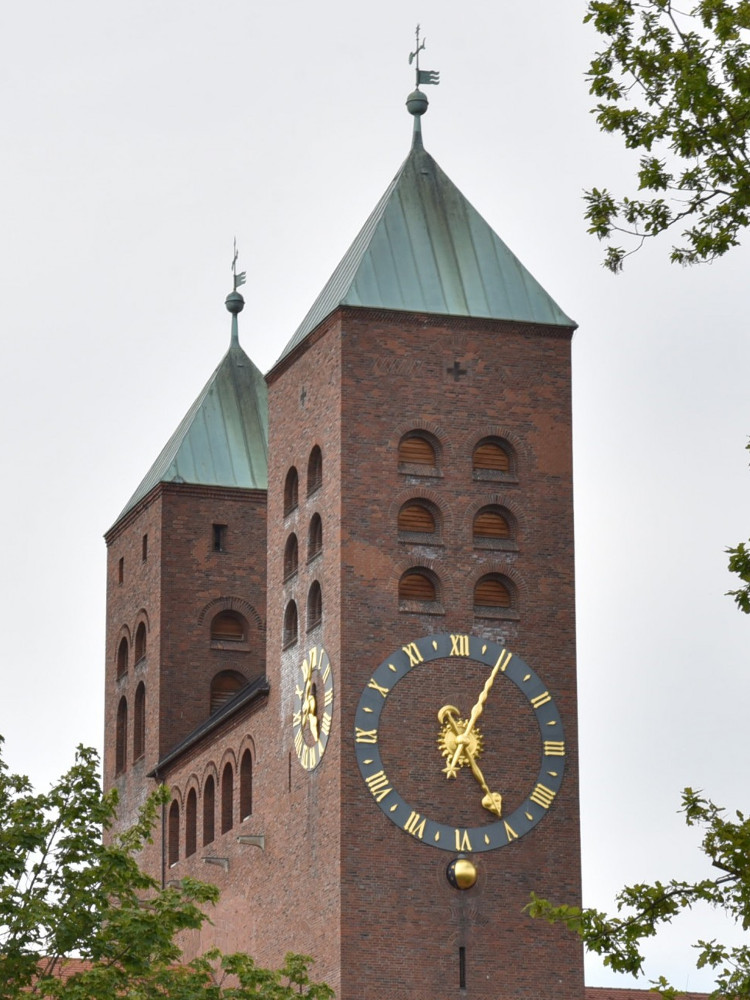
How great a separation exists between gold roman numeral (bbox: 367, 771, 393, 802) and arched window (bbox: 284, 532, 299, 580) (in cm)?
554

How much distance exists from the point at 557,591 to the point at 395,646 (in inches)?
134

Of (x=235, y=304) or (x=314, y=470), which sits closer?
(x=314, y=470)

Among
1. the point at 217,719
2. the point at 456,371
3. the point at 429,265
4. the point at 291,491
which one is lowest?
the point at 217,719

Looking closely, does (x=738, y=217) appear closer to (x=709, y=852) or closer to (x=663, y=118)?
(x=663, y=118)

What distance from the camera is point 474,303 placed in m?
53.4

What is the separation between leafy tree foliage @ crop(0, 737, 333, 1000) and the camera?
38.0 metres

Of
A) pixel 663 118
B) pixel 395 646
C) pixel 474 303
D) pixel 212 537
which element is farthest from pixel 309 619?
pixel 663 118

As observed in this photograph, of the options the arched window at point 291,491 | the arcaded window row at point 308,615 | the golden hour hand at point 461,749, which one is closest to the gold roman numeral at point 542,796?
the golden hour hand at point 461,749

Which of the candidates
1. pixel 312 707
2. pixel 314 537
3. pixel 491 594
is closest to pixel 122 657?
pixel 314 537

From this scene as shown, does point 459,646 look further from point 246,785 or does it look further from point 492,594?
point 246,785

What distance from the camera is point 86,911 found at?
38.5 meters

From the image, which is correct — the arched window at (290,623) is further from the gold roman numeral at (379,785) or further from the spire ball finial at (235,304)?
the spire ball finial at (235,304)

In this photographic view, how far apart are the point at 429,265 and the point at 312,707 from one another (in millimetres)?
8461

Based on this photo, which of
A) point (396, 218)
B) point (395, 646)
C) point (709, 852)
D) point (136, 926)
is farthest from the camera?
point (396, 218)
